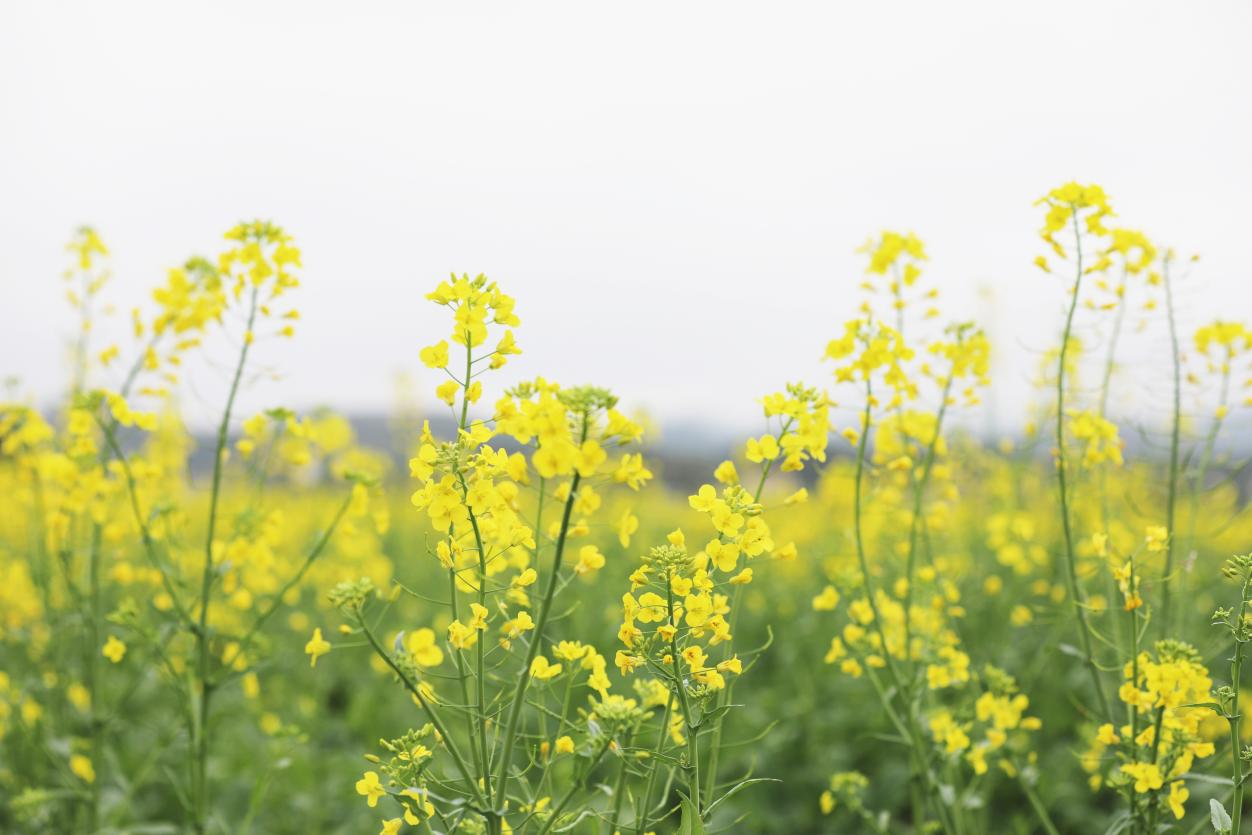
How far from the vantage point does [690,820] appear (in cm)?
167

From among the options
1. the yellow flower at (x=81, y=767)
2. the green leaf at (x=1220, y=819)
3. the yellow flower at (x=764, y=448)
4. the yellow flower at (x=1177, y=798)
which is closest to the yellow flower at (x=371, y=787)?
the yellow flower at (x=764, y=448)

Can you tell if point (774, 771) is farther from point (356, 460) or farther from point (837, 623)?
point (356, 460)

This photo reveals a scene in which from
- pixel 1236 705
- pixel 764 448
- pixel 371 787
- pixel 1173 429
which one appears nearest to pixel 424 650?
pixel 371 787

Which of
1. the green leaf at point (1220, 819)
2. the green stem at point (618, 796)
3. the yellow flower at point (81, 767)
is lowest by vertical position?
the yellow flower at point (81, 767)

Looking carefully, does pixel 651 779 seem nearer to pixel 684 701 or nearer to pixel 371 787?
pixel 684 701

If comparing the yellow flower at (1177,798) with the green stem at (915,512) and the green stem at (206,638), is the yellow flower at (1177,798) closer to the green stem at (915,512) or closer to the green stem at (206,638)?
the green stem at (915,512)

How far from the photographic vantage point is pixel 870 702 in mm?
5613

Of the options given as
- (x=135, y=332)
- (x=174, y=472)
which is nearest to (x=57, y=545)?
(x=135, y=332)

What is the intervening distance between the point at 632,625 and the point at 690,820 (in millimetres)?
393

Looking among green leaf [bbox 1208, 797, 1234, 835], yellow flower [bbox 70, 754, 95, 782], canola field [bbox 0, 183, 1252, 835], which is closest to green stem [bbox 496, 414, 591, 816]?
canola field [bbox 0, 183, 1252, 835]

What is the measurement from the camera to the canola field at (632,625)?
1.76 meters

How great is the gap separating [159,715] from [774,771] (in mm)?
4184

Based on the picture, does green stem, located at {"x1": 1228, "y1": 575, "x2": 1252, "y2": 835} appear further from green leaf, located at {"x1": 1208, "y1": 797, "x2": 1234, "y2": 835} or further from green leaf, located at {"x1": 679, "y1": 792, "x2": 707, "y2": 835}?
green leaf, located at {"x1": 679, "y1": 792, "x2": 707, "y2": 835}

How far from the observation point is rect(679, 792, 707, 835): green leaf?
165 cm
